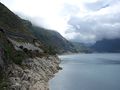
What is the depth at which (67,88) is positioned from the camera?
101 metres

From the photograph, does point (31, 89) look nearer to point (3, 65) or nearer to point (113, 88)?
point (3, 65)

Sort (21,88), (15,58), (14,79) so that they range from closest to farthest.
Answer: (21,88)
(14,79)
(15,58)

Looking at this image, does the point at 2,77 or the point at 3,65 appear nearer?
the point at 2,77

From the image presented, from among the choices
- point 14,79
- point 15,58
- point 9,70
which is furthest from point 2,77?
point 15,58

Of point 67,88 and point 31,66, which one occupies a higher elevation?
point 31,66

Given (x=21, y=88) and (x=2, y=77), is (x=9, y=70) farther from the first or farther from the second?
(x=21, y=88)

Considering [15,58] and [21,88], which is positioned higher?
[15,58]

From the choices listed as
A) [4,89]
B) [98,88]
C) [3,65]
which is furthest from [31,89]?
[98,88]

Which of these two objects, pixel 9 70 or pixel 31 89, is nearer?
pixel 31 89

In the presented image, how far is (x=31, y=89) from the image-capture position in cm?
7262

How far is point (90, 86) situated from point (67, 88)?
9.93 meters

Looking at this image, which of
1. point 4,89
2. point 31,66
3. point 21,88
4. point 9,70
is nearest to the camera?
point 4,89

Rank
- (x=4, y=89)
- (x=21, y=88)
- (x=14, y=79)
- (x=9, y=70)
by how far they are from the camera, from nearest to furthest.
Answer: (x=4, y=89)
(x=21, y=88)
(x=14, y=79)
(x=9, y=70)

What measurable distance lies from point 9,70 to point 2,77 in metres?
11.8
